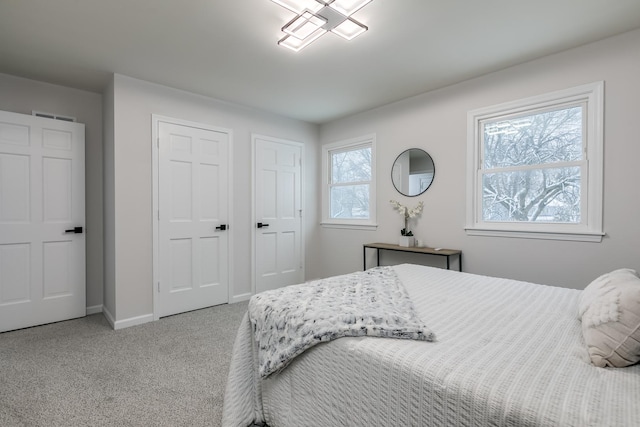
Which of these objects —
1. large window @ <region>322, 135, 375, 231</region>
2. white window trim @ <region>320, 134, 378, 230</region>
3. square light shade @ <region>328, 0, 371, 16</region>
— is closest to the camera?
square light shade @ <region>328, 0, 371, 16</region>

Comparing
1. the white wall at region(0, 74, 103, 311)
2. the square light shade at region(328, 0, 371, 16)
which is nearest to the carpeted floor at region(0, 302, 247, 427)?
the white wall at region(0, 74, 103, 311)

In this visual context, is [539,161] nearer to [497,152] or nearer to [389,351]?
[497,152]

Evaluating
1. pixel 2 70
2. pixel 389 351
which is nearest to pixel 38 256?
pixel 2 70

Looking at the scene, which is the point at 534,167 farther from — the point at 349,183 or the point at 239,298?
the point at 239,298

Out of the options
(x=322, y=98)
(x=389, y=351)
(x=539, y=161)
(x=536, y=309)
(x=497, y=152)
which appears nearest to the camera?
(x=389, y=351)

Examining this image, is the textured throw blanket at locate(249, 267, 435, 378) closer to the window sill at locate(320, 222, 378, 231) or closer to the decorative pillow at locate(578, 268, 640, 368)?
the decorative pillow at locate(578, 268, 640, 368)

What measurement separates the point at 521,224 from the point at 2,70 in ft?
16.4

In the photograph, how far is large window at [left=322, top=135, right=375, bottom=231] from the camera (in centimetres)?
423

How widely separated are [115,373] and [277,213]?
2.57 meters

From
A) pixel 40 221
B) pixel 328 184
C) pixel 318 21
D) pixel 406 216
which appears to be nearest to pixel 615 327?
pixel 318 21

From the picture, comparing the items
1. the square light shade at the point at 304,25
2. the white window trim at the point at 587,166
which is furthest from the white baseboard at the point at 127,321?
the white window trim at the point at 587,166

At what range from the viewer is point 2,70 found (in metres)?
2.94

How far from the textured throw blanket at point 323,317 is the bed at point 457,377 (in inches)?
1.9

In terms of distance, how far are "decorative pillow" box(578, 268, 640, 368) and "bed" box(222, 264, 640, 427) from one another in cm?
4
